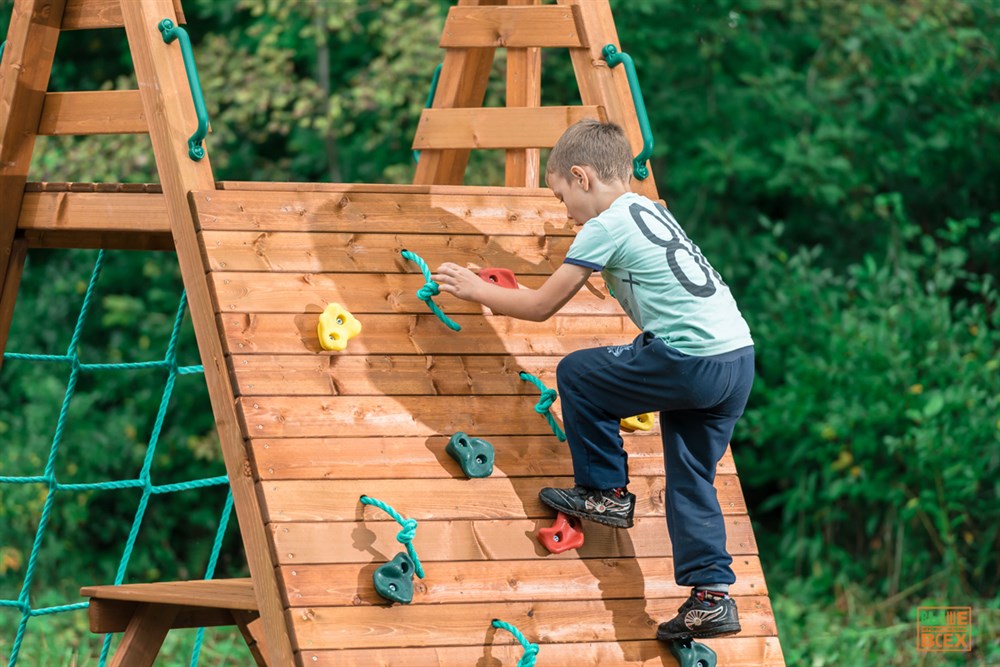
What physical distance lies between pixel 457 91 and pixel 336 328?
170 cm

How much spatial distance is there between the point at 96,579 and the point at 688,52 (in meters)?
5.11

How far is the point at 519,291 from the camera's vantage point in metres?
3.03

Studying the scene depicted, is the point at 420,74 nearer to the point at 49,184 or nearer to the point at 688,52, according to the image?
the point at 688,52

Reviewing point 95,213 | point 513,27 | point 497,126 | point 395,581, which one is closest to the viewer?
point 395,581

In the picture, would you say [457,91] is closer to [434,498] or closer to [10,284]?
[10,284]

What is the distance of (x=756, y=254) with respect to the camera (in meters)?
7.98

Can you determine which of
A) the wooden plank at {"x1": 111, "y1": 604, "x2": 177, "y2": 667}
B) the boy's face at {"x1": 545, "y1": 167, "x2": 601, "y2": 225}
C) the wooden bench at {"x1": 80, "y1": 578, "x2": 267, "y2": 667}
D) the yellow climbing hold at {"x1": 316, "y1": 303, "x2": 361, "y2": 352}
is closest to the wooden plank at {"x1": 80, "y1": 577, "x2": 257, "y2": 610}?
the wooden bench at {"x1": 80, "y1": 578, "x2": 267, "y2": 667}

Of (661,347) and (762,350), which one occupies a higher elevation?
(661,347)

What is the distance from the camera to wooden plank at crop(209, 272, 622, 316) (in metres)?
2.97

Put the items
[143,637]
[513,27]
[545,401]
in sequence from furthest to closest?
[513,27]
[143,637]
[545,401]

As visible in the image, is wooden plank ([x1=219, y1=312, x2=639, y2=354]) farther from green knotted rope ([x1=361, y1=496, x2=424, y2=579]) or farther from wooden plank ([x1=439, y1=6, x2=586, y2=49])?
wooden plank ([x1=439, y1=6, x2=586, y2=49])

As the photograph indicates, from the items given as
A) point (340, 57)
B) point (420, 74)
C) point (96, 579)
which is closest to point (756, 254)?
point (420, 74)

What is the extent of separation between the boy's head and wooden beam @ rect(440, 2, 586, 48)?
0.90 meters

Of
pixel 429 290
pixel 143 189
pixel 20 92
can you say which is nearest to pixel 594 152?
pixel 429 290
